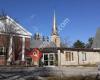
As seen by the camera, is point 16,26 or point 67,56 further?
point 67,56

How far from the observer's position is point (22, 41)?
51281 mm

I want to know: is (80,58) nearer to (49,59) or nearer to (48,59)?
(49,59)

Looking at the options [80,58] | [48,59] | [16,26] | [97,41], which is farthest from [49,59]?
[97,41]

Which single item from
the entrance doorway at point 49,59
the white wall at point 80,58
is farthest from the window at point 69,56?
the entrance doorway at point 49,59

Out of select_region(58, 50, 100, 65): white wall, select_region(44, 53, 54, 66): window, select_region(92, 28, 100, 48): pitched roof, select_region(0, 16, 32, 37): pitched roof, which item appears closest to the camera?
select_region(0, 16, 32, 37): pitched roof

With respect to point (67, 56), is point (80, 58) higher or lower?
lower

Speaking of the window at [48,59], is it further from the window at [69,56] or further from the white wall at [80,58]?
the window at [69,56]

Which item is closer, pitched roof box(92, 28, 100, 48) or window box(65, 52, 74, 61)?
window box(65, 52, 74, 61)

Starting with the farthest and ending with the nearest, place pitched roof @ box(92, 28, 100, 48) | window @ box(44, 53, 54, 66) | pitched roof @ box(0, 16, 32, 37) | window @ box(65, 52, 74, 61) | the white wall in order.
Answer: pitched roof @ box(92, 28, 100, 48) < window @ box(65, 52, 74, 61) < the white wall < window @ box(44, 53, 54, 66) < pitched roof @ box(0, 16, 32, 37)

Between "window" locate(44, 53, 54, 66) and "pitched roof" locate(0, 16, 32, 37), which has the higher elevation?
"pitched roof" locate(0, 16, 32, 37)

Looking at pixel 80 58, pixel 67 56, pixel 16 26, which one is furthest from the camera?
pixel 80 58

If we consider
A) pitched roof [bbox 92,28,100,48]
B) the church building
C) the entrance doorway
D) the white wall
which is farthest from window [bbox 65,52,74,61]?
pitched roof [bbox 92,28,100,48]

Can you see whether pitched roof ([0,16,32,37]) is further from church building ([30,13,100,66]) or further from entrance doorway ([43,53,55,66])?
entrance doorway ([43,53,55,66])

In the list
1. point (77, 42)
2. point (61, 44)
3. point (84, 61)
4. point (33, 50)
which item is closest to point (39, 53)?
point (33, 50)
